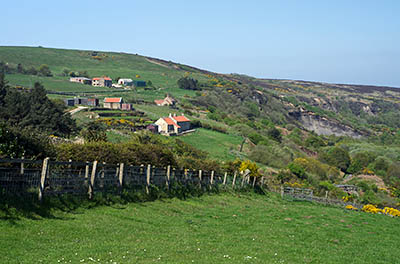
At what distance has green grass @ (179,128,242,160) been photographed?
249 ft

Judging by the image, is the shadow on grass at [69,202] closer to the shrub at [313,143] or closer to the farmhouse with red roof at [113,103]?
the farmhouse with red roof at [113,103]

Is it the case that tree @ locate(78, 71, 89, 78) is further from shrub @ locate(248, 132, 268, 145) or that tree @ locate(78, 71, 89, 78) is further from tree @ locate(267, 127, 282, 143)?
shrub @ locate(248, 132, 268, 145)

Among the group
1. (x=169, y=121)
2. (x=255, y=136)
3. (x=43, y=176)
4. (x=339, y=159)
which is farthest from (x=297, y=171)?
(x=43, y=176)

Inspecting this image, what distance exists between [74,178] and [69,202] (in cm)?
134

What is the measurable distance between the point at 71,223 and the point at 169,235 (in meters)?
3.20

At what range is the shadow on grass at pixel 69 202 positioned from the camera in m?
14.2

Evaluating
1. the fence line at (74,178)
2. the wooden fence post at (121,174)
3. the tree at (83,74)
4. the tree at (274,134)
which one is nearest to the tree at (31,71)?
the tree at (83,74)

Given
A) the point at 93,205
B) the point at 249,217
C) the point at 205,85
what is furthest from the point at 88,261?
the point at 205,85

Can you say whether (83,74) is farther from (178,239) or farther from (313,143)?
(178,239)

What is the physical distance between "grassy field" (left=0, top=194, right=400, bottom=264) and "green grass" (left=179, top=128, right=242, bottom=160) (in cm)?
4914

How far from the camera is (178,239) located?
1511 centimetres

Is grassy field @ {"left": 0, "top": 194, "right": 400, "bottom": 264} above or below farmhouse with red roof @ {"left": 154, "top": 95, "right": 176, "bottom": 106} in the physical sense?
above

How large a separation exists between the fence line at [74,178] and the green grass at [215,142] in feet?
143

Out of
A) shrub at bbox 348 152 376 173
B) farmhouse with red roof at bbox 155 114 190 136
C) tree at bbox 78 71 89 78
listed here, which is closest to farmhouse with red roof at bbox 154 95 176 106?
farmhouse with red roof at bbox 155 114 190 136
